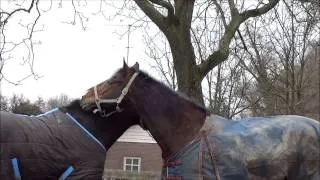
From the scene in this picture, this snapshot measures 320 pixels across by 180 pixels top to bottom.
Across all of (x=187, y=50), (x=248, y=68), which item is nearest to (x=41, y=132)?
(x=187, y=50)

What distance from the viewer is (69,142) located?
5.49 meters

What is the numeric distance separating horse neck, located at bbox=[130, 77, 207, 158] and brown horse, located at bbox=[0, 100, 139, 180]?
23cm

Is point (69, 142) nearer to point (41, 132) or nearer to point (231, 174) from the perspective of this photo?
point (41, 132)

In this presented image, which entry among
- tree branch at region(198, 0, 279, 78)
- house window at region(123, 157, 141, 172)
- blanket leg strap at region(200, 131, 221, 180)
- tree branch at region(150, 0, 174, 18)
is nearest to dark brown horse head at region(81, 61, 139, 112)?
blanket leg strap at region(200, 131, 221, 180)

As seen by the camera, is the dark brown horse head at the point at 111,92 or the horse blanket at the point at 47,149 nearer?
the horse blanket at the point at 47,149

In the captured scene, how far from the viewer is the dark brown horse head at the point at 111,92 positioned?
18.7ft

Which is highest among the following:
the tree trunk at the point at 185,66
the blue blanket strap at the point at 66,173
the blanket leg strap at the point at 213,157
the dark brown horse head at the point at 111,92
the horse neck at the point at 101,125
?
the tree trunk at the point at 185,66

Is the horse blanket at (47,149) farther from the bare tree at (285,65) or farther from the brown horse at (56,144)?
the bare tree at (285,65)

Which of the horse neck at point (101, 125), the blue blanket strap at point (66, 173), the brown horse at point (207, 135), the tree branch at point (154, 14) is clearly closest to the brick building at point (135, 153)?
the tree branch at point (154, 14)

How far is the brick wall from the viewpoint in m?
29.2

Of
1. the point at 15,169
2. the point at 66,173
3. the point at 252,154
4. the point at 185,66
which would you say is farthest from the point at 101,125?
the point at 185,66

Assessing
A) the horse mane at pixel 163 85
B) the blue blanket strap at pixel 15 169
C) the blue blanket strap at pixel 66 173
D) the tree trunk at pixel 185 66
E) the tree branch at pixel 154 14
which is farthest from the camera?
the tree branch at pixel 154 14

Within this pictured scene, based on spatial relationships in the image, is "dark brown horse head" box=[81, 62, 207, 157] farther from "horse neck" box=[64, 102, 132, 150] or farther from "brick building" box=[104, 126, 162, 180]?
"brick building" box=[104, 126, 162, 180]

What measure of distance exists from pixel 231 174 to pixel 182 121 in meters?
0.78
